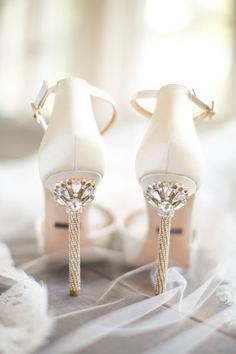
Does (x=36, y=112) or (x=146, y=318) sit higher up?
(x=36, y=112)

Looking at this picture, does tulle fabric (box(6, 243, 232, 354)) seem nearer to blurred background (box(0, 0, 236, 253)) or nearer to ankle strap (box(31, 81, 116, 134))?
ankle strap (box(31, 81, 116, 134))

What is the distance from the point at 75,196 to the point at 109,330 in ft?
0.58

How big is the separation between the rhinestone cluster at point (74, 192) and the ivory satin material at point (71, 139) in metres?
0.02

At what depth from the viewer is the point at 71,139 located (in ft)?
1.81

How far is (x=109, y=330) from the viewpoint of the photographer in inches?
18.8

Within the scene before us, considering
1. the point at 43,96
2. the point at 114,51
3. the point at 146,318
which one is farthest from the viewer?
the point at 114,51

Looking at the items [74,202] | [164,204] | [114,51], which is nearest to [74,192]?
[74,202]

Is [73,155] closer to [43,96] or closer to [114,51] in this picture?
[43,96]

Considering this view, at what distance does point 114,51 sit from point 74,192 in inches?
42.0

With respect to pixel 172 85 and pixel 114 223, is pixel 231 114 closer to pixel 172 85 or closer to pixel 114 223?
pixel 114 223

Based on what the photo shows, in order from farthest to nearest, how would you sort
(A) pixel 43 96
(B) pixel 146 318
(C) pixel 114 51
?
(C) pixel 114 51, (A) pixel 43 96, (B) pixel 146 318

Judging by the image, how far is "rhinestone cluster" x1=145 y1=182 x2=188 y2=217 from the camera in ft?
1.85

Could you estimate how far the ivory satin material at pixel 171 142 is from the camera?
0.55m

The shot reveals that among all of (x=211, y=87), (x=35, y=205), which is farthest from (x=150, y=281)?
(x=211, y=87)
